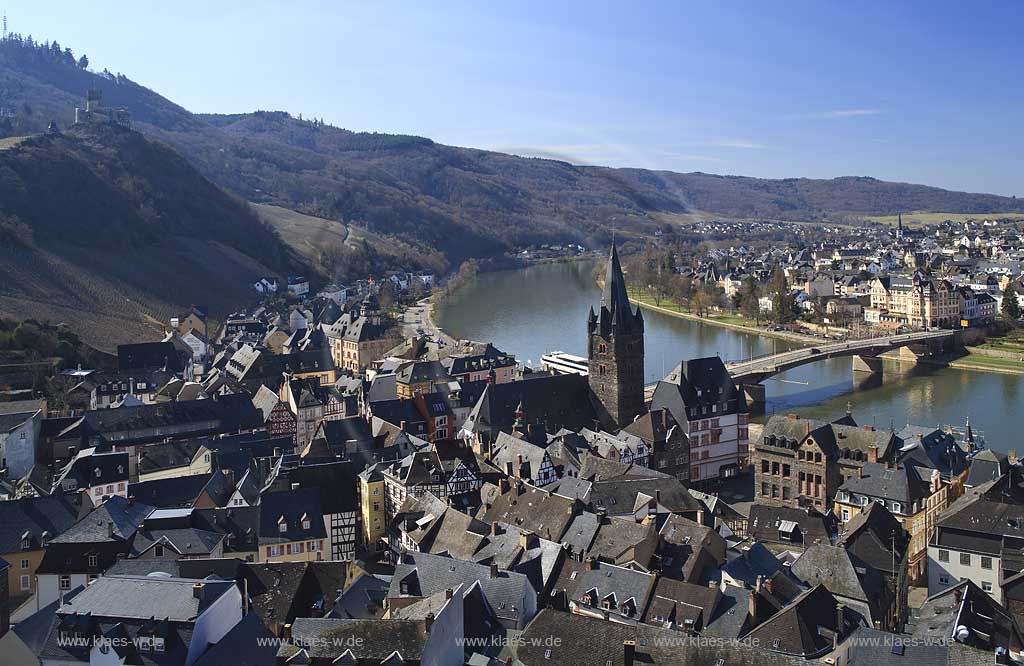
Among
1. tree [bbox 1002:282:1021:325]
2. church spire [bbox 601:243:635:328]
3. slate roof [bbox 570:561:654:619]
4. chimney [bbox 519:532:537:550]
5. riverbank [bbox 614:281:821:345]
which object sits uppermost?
church spire [bbox 601:243:635:328]

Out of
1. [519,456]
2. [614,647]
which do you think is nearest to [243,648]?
[614,647]

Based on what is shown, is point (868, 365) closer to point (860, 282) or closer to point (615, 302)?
point (860, 282)

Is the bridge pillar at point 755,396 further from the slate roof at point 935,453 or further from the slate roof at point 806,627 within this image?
the slate roof at point 806,627

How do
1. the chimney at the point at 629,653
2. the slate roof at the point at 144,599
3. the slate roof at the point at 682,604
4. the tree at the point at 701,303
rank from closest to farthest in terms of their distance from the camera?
the slate roof at the point at 144,599, the chimney at the point at 629,653, the slate roof at the point at 682,604, the tree at the point at 701,303

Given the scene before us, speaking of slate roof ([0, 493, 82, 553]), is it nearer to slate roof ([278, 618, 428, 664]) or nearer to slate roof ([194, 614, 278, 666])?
slate roof ([194, 614, 278, 666])

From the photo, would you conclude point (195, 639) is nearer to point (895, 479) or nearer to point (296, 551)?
point (296, 551)

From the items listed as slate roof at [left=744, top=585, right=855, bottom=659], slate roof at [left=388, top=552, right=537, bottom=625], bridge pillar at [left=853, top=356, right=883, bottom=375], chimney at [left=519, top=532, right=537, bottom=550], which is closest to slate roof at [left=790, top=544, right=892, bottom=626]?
slate roof at [left=744, top=585, right=855, bottom=659]

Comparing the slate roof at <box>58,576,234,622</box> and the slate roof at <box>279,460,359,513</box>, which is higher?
the slate roof at <box>58,576,234,622</box>

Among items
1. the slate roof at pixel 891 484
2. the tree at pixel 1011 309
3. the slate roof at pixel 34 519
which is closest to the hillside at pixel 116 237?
the slate roof at pixel 34 519

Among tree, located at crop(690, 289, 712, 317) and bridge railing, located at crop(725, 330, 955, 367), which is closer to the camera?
bridge railing, located at crop(725, 330, 955, 367)
